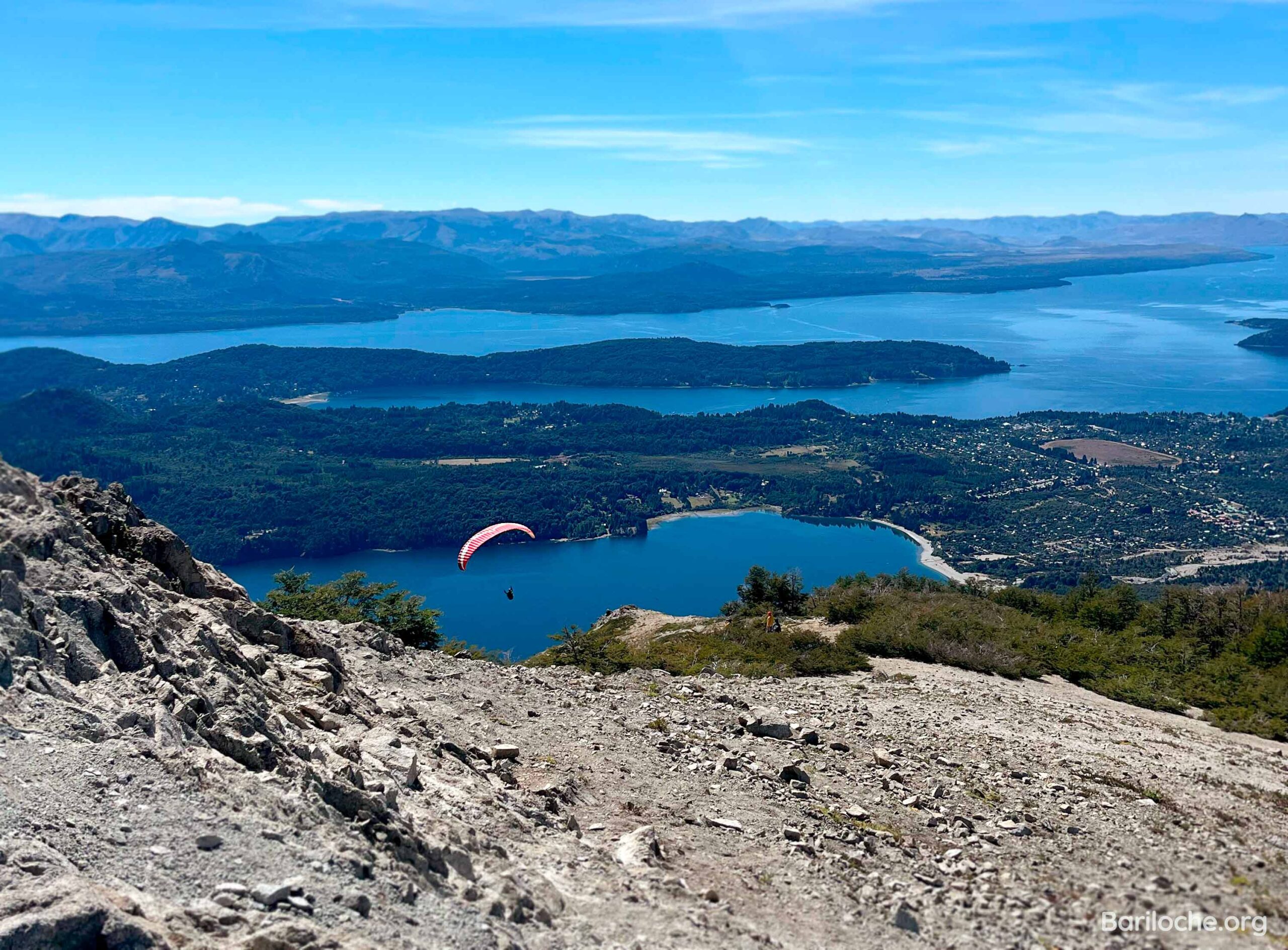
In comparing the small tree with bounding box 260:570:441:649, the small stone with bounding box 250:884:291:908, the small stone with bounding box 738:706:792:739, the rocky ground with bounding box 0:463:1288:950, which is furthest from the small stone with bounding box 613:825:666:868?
the small tree with bounding box 260:570:441:649

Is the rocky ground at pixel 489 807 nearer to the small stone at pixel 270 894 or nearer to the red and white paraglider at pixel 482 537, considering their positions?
the small stone at pixel 270 894

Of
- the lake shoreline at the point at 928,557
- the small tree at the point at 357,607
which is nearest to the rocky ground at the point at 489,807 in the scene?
the small tree at the point at 357,607

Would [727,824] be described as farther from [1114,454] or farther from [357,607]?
[1114,454]

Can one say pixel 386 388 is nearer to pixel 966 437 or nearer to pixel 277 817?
pixel 966 437

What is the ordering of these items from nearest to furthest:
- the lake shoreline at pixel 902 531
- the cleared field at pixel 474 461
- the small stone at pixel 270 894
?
the small stone at pixel 270 894, the lake shoreline at pixel 902 531, the cleared field at pixel 474 461

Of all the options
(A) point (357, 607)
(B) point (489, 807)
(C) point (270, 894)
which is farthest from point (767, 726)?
(A) point (357, 607)

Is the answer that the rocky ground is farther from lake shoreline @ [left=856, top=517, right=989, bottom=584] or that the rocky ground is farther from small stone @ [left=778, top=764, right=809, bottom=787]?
lake shoreline @ [left=856, top=517, right=989, bottom=584]
